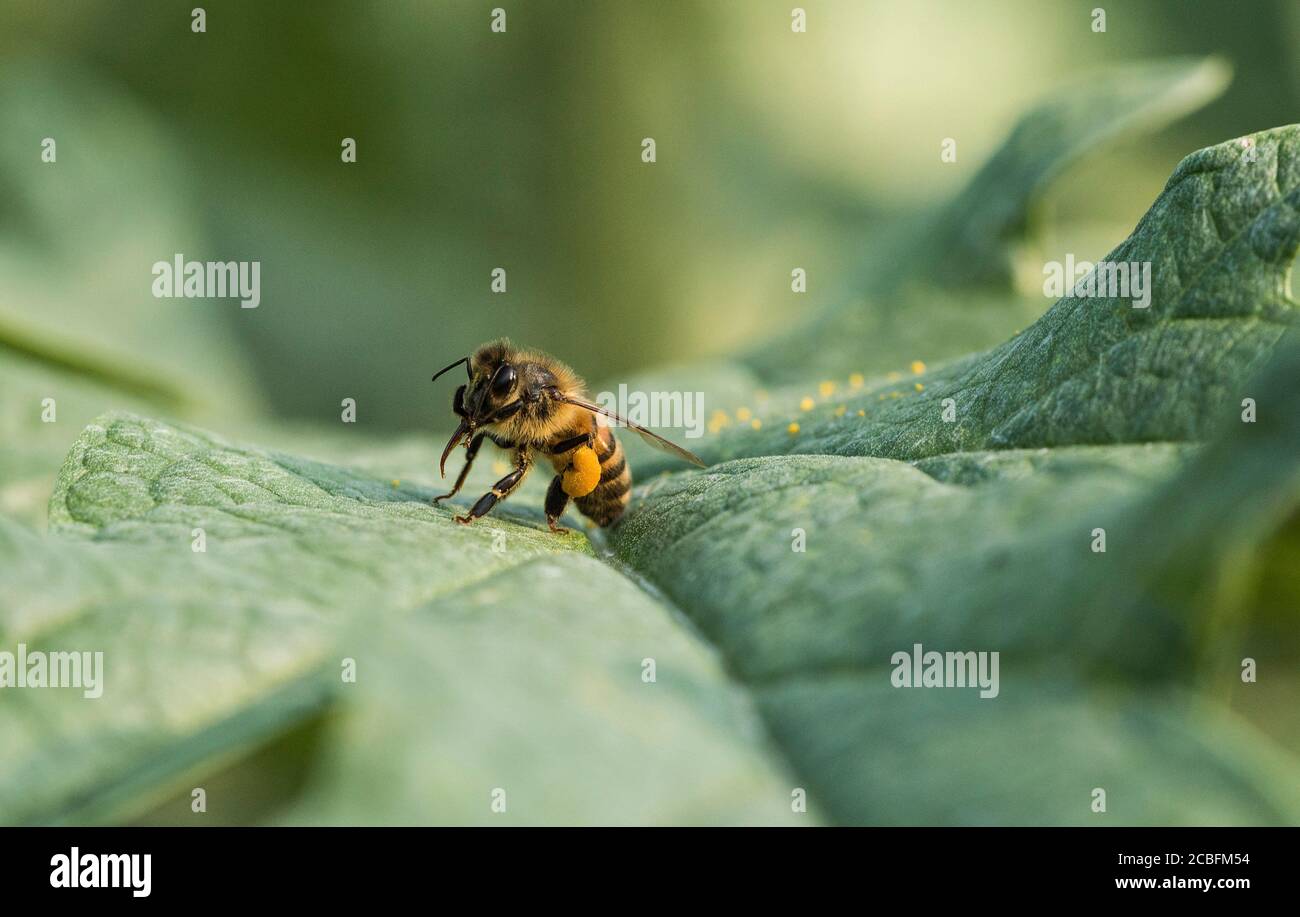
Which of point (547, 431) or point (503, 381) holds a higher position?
point (503, 381)

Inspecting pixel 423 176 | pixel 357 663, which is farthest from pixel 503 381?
pixel 423 176

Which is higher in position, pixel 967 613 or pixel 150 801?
pixel 967 613

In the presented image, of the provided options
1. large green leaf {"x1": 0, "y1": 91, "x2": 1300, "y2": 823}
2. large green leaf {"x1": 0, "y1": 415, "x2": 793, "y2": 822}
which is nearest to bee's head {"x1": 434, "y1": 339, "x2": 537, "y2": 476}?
large green leaf {"x1": 0, "y1": 91, "x2": 1300, "y2": 823}

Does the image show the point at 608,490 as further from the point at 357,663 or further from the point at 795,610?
the point at 357,663
